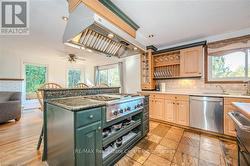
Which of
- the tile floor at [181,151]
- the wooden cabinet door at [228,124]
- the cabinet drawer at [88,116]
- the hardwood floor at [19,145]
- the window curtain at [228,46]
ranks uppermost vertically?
the window curtain at [228,46]

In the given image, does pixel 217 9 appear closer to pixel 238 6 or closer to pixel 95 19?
pixel 238 6

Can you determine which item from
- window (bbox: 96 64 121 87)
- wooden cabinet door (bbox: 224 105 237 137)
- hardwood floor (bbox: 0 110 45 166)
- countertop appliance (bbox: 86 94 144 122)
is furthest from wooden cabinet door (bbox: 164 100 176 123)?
hardwood floor (bbox: 0 110 45 166)

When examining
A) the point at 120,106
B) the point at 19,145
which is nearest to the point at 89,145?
the point at 120,106

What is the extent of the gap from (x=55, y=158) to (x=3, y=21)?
8.72 feet

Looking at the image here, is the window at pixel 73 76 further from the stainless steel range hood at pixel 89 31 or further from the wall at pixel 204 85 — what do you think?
the stainless steel range hood at pixel 89 31

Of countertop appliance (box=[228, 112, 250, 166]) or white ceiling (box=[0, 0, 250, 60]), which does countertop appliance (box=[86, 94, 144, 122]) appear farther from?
white ceiling (box=[0, 0, 250, 60])

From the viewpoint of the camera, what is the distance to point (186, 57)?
3342mm

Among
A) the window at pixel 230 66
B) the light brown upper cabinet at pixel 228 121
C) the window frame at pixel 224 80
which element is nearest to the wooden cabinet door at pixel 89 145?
the light brown upper cabinet at pixel 228 121

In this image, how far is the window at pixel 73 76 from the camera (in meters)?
6.61

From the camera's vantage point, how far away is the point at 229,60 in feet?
9.79

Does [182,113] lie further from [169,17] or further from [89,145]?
[89,145]

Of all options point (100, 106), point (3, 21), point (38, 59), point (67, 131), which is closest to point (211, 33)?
point (100, 106)

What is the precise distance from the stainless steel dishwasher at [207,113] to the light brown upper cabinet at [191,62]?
0.72 metres

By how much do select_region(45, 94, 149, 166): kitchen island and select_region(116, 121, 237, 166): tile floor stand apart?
0.27 m
